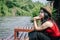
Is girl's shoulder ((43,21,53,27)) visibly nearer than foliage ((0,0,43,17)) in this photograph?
Yes

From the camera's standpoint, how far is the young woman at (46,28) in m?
5.45

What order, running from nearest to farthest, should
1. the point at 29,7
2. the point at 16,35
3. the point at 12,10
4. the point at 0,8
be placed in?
the point at 16,35 < the point at 0,8 < the point at 12,10 < the point at 29,7

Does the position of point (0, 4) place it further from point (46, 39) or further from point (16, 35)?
point (46, 39)

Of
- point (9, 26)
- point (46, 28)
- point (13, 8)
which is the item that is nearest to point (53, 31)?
point (46, 28)

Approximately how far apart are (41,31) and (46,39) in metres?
0.19

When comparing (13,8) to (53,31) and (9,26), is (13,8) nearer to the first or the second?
(9,26)

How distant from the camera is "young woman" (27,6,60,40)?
215 inches

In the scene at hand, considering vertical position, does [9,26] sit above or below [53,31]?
below

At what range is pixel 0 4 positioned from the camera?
5975 cm

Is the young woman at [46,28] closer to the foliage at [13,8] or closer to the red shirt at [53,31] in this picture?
the red shirt at [53,31]

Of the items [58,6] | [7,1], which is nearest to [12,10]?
[7,1]

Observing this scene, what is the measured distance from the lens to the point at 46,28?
17.9 ft

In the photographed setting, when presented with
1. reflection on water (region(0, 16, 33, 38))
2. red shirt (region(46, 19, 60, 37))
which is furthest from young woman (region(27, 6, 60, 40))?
reflection on water (region(0, 16, 33, 38))

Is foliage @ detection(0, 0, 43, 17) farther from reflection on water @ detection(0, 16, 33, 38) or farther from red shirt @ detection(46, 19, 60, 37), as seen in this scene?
red shirt @ detection(46, 19, 60, 37)
